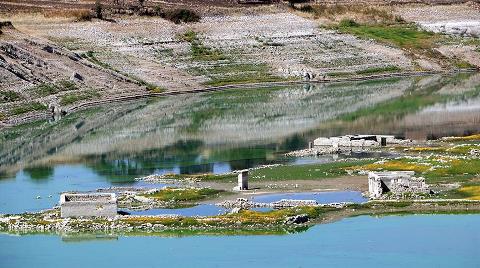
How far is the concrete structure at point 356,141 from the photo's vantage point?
74125 mm

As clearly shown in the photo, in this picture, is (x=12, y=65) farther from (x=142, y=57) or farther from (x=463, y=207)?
(x=463, y=207)

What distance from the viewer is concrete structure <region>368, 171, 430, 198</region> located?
55.8 metres

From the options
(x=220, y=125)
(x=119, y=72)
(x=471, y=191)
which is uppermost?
(x=119, y=72)

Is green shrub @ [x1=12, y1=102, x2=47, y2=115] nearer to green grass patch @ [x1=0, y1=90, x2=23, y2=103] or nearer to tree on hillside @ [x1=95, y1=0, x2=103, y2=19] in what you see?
green grass patch @ [x1=0, y1=90, x2=23, y2=103]

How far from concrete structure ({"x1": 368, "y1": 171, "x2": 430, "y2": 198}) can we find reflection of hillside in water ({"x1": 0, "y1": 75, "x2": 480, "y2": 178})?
11854mm

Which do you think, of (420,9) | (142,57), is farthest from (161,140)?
(420,9)

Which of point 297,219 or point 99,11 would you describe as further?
point 99,11

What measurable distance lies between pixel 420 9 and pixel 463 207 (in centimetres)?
9108

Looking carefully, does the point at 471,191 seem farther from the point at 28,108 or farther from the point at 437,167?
the point at 28,108

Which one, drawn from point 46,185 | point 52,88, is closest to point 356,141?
point 46,185

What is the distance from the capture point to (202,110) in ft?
304

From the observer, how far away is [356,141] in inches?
2928

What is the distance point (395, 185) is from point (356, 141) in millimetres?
18280

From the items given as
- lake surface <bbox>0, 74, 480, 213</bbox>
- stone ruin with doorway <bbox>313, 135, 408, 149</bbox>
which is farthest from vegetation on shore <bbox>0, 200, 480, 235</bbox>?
stone ruin with doorway <bbox>313, 135, 408, 149</bbox>
